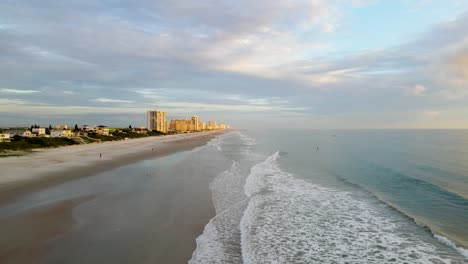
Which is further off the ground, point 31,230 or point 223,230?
point 31,230

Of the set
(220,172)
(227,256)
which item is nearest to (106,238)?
(227,256)

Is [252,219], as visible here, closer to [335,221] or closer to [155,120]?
[335,221]

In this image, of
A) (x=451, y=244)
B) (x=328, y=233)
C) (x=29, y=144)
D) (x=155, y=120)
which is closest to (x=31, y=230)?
(x=328, y=233)

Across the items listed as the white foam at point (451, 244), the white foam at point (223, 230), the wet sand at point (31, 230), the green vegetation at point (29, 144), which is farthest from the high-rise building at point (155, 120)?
the white foam at point (451, 244)

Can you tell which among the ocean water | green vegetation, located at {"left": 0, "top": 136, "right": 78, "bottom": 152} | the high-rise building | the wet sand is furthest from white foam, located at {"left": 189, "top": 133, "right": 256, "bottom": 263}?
the high-rise building

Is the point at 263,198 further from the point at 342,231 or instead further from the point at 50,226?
the point at 50,226

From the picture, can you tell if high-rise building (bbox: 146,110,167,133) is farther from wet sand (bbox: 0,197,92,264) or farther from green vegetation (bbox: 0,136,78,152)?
wet sand (bbox: 0,197,92,264)

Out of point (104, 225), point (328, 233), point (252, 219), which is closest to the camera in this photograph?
point (104, 225)

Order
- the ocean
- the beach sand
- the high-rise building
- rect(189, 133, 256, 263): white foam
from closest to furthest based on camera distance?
1. the beach sand
2. rect(189, 133, 256, 263): white foam
3. the ocean
4. the high-rise building
